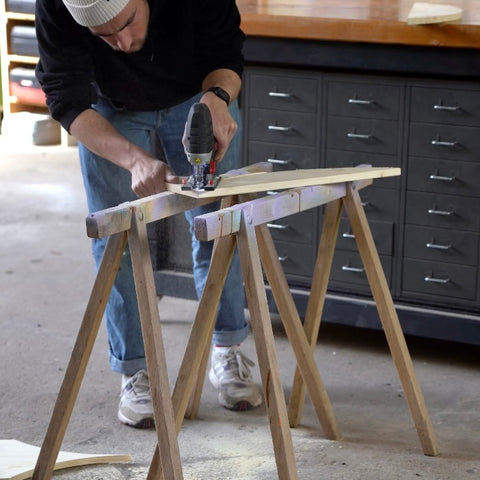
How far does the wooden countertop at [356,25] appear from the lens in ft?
9.07

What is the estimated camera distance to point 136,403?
2.62 metres

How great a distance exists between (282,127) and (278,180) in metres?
0.88

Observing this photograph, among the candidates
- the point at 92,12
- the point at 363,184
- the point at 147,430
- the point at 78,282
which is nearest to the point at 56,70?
the point at 92,12

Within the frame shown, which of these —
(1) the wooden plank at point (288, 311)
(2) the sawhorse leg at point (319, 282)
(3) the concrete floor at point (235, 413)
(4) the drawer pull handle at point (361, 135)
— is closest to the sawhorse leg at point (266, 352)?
(1) the wooden plank at point (288, 311)

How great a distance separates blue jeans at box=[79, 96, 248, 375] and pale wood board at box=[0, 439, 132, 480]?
0.31m

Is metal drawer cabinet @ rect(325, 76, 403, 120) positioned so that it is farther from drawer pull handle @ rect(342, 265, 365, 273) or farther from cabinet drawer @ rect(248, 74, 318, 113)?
drawer pull handle @ rect(342, 265, 365, 273)

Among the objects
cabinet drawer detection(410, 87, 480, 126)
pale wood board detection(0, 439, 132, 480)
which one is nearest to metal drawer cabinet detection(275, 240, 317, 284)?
cabinet drawer detection(410, 87, 480, 126)

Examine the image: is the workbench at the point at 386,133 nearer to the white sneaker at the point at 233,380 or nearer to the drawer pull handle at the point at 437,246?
the drawer pull handle at the point at 437,246

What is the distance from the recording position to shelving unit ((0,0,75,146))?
233 inches

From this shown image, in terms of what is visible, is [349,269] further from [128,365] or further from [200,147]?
[200,147]

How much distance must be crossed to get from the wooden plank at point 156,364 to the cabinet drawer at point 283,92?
1.10 metres

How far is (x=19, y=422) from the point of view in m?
2.66

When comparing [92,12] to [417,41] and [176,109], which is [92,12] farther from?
[417,41]

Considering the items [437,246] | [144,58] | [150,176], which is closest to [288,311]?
[150,176]
